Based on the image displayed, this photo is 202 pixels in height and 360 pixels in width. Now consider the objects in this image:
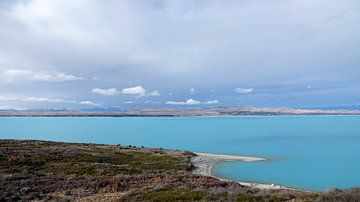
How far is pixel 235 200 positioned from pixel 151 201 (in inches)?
156

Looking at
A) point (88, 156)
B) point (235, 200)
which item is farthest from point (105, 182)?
point (88, 156)

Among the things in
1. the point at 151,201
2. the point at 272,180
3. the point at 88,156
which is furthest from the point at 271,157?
the point at 151,201

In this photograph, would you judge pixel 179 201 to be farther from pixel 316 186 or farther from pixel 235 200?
pixel 316 186

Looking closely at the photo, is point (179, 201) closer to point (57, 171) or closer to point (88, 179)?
point (88, 179)

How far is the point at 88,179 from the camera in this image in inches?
939

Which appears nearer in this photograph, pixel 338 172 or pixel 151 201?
pixel 151 201

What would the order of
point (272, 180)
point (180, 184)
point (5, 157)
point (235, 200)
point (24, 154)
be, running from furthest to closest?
point (272, 180) → point (24, 154) → point (5, 157) → point (180, 184) → point (235, 200)

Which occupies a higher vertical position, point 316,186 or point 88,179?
point 88,179

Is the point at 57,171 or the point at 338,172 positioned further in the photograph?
the point at 338,172

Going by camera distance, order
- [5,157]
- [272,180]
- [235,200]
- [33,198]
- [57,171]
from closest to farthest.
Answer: [235,200] → [33,198] → [57,171] → [5,157] → [272,180]

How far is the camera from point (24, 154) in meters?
38.6

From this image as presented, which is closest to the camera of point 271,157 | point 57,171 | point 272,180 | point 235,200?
point 235,200

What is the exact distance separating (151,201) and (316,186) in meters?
28.3

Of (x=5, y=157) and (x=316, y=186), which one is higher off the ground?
(x=5, y=157)
